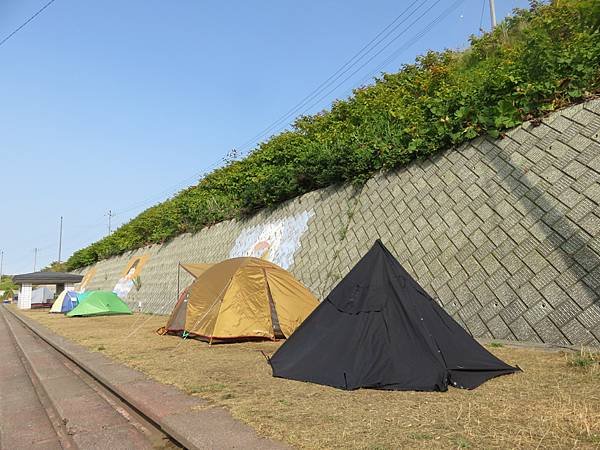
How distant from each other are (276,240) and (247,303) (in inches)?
256

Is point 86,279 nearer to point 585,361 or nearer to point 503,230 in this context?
point 503,230

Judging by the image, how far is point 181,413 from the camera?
15.5 ft

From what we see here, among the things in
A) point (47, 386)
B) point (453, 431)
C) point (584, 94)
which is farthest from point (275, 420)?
point (584, 94)

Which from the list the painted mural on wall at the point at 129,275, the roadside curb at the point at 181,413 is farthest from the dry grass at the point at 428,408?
the painted mural on wall at the point at 129,275

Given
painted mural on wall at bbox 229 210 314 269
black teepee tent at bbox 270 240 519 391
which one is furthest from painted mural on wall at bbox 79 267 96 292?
black teepee tent at bbox 270 240 519 391

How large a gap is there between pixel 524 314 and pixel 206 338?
658cm

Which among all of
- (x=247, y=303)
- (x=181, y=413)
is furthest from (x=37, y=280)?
(x=181, y=413)

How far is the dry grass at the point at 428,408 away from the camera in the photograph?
11.7 ft

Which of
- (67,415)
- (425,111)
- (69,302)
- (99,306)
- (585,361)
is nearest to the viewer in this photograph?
(67,415)

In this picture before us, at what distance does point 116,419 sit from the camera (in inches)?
205

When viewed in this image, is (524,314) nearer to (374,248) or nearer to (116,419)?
(374,248)

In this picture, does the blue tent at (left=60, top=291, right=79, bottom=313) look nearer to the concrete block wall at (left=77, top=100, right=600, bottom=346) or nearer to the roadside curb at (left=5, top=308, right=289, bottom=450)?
the concrete block wall at (left=77, top=100, right=600, bottom=346)

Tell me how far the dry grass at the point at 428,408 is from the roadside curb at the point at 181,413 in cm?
16

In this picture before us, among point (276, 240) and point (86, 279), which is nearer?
point (276, 240)
